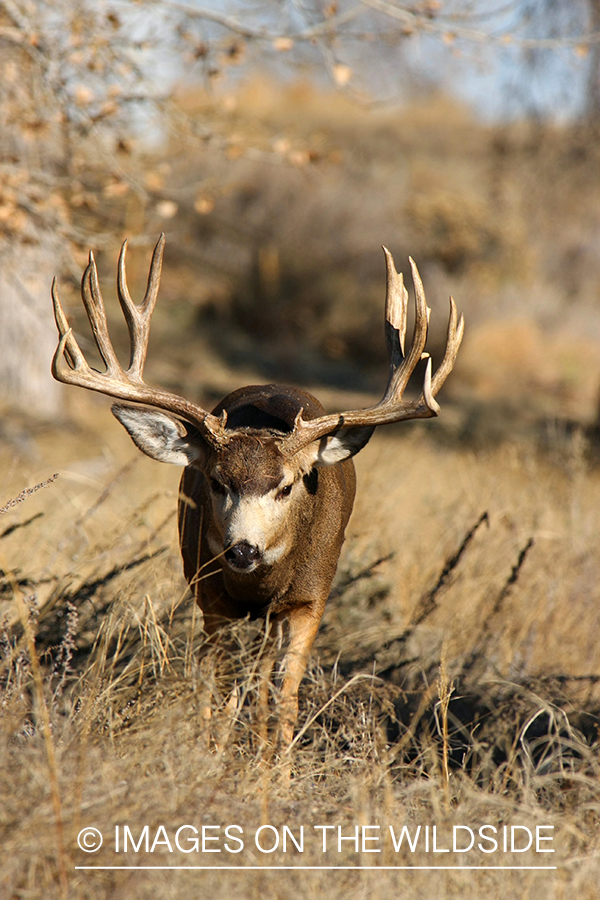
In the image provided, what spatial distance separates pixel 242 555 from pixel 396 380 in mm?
1243

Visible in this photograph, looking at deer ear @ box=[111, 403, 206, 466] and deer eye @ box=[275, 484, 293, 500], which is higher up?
deer ear @ box=[111, 403, 206, 466]

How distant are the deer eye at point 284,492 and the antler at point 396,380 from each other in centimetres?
16

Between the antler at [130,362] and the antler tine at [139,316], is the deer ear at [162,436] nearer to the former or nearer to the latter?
the antler at [130,362]

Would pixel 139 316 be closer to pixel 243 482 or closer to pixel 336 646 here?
pixel 243 482

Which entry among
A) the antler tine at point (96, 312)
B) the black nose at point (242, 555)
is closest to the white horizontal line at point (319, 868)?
the black nose at point (242, 555)

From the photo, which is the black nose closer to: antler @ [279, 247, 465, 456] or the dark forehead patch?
the dark forehead patch

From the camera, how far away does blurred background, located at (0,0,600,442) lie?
271 inches

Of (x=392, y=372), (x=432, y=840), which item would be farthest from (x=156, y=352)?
(x=432, y=840)

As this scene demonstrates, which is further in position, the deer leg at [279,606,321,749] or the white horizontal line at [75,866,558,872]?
the deer leg at [279,606,321,749]

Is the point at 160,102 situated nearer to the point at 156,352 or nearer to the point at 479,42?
the point at 479,42

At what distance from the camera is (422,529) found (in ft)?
24.3

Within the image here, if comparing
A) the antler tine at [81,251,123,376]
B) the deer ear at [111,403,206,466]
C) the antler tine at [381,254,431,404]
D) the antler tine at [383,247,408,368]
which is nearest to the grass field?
the deer ear at [111,403,206,466]

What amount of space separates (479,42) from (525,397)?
8616 mm

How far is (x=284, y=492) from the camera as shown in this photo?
4.43 meters
